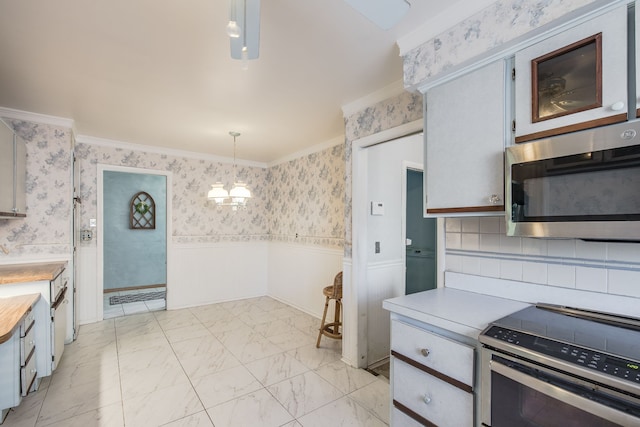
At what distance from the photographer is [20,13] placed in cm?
162

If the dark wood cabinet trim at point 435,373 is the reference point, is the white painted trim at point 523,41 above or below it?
above

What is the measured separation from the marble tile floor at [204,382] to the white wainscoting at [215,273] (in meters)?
0.87

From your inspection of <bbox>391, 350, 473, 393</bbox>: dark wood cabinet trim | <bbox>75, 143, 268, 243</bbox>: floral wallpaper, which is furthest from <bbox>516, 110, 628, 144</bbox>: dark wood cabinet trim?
<bbox>75, 143, 268, 243</bbox>: floral wallpaper

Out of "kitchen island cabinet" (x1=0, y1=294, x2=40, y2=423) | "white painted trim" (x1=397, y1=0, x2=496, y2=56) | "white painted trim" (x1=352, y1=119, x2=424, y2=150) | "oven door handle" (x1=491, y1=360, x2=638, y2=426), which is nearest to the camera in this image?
"oven door handle" (x1=491, y1=360, x2=638, y2=426)

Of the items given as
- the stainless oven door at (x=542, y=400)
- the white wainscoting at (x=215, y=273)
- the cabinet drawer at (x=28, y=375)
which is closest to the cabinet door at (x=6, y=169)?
the cabinet drawer at (x=28, y=375)

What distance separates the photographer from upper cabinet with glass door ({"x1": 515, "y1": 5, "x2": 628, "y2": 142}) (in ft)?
3.53

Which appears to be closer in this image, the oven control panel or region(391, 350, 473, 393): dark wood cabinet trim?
the oven control panel

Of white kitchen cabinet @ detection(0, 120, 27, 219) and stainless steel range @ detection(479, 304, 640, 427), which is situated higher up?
white kitchen cabinet @ detection(0, 120, 27, 219)

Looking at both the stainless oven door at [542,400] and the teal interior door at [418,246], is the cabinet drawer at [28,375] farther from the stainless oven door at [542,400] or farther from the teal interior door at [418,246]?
the teal interior door at [418,246]

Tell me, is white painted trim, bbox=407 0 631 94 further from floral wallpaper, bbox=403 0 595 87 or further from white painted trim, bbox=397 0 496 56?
white painted trim, bbox=397 0 496 56

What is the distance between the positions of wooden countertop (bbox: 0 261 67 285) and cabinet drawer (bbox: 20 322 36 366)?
340 mm

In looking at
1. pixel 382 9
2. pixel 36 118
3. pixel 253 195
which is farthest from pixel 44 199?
pixel 382 9

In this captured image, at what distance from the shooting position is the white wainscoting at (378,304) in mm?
2861

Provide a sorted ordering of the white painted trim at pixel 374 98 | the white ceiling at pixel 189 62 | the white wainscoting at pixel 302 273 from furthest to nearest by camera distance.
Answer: the white wainscoting at pixel 302 273 → the white painted trim at pixel 374 98 → the white ceiling at pixel 189 62
